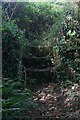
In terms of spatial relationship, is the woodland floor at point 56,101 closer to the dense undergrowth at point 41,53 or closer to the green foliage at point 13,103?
the dense undergrowth at point 41,53

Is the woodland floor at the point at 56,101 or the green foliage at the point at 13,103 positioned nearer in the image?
the green foliage at the point at 13,103

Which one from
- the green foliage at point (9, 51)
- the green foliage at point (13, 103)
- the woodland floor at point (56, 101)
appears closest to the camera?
the green foliage at point (13, 103)

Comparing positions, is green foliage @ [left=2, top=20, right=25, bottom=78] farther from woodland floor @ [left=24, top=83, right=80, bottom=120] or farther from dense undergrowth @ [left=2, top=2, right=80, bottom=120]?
woodland floor @ [left=24, top=83, right=80, bottom=120]

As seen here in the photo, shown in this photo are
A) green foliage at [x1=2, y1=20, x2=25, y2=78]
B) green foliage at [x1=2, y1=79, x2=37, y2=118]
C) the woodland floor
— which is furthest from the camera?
green foliage at [x1=2, y1=20, x2=25, y2=78]

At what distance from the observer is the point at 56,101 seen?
151 inches

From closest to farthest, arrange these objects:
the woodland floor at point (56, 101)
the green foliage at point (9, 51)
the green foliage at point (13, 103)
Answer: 1. the green foliage at point (13, 103)
2. the woodland floor at point (56, 101)
3. the green foliage at point (9, 51)

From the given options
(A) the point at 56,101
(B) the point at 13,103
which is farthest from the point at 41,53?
(B) the point at 13,103

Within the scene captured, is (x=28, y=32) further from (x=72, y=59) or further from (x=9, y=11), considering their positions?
(x=72, y=59)

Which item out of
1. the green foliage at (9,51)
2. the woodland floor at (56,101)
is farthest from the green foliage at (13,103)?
the green foliage at (9,51)

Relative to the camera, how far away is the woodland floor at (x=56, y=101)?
330 cm

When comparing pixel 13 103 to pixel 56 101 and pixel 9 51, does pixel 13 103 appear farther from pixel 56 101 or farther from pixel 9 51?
pixel 9 51

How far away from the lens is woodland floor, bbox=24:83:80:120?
130 inches

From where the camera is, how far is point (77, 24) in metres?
4.60

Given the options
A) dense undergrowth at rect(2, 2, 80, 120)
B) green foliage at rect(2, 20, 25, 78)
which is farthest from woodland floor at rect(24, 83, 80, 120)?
green foliage at rect(2, 20, 25, 78)
